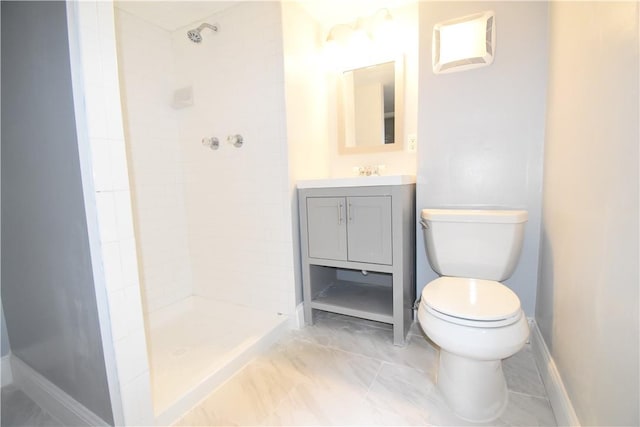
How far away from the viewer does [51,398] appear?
4.09ft

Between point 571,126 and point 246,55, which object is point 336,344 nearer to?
point 571,126

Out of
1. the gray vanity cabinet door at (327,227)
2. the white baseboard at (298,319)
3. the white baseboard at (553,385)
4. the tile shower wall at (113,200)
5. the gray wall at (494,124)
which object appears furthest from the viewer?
the white baseboard at (298,319)

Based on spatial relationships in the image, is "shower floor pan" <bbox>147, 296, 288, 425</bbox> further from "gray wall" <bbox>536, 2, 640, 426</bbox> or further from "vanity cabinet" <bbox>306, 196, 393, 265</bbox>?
"gray wall" <bbox>536, 2, 640, 426</bbox>

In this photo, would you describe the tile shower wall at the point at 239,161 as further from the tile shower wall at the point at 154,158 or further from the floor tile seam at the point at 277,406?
the floor tile seam at the point at 277,406

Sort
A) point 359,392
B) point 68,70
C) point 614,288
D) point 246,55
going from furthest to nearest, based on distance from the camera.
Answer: point 246,55
point 359,392
point 68,70
point 614,288

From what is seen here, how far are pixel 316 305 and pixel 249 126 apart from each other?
Result: 4.07 feet

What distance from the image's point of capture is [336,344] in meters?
1.69

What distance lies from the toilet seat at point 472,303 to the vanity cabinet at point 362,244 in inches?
13.0

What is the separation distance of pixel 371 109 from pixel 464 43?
2.15 ft

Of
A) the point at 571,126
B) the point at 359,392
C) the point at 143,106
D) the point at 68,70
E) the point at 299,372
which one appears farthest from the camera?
the point at 143,106

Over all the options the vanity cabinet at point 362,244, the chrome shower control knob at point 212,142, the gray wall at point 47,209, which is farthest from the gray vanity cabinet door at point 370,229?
the gray wall at point 47,209

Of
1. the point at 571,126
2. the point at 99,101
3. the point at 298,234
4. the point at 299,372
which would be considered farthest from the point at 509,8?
the point at 299,372

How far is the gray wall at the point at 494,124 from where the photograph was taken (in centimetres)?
152

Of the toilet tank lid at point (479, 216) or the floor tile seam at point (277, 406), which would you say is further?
the toilet tank lid at point (479, 216)
